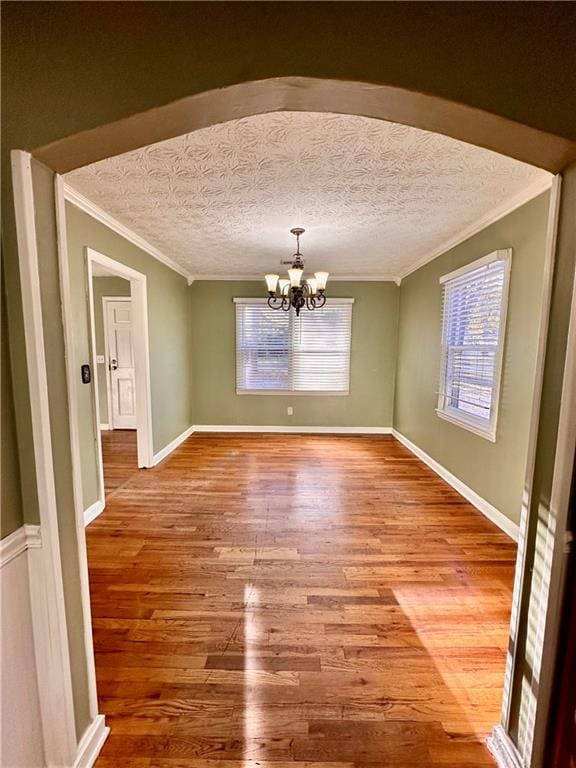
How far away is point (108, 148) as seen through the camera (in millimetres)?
999

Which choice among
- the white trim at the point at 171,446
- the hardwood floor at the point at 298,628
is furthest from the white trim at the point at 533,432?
the white trim at the point at 171,446

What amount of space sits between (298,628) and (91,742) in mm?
890

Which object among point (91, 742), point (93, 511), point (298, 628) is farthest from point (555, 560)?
point (93, 511)

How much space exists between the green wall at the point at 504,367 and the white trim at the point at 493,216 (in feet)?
0.13

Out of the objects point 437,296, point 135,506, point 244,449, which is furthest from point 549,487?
point 244,449

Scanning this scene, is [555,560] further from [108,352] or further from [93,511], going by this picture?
[108,352]

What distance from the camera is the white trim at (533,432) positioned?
1.02 meters

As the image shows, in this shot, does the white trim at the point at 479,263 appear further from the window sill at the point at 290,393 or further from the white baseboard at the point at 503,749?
the white baseboard at the point at 503,749

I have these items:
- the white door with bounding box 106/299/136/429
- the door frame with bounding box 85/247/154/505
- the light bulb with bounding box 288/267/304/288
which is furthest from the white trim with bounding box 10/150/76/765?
the white door with bounding box 106/299/136/429

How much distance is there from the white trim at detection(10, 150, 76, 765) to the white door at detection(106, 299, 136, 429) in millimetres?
4744

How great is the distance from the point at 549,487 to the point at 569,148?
944 millimetres

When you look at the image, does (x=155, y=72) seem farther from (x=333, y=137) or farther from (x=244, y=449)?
(x=244, y=449)

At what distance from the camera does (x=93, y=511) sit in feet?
9.14

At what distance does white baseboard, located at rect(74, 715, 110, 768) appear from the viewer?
1.11 metres
